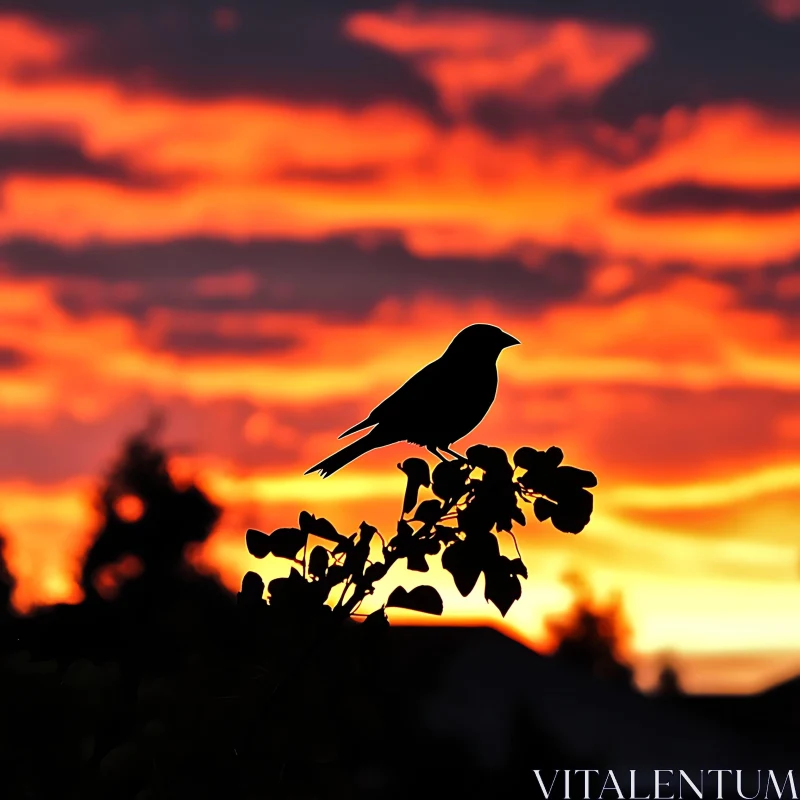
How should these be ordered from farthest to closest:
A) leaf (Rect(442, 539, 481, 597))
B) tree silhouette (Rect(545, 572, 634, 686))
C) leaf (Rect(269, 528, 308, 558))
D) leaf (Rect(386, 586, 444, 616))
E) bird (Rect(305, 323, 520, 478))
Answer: tree silhouette (Rect(545, 572, 634, 686))
bird (Rect(305, 323, 520, 478))
leaf (Rect(269, 528, 308, 558))
leaf (Rect(386, 586, 444, 616))
leaf (Rect(442, 539, 481, 597))

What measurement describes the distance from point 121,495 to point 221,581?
636cm

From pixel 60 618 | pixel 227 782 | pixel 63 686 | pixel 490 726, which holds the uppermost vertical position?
pixel 490 726

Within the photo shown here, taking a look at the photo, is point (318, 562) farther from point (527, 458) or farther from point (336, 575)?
point (527, 458)

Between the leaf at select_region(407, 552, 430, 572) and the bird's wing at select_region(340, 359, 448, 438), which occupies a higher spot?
the bird's wing at select_region(340, 359, 448, 438)

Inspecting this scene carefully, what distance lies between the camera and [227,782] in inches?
158

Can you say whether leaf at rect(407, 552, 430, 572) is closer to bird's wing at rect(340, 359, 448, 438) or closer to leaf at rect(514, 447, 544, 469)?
leaf at rect(514, 447, 544, 469)

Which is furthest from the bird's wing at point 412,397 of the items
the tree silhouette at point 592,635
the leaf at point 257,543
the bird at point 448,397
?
the tree silhouette at point 592,635

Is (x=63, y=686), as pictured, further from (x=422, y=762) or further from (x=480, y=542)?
(x=422, y=762)

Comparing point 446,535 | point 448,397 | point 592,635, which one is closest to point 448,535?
point 446,535

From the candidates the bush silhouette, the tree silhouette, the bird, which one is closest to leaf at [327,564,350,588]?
the bush silhouette

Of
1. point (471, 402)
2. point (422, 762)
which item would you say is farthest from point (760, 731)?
point (471, 402)

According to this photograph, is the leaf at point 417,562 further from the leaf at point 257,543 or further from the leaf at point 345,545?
the leaf at point 257,543

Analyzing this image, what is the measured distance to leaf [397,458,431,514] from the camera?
13.7 feet

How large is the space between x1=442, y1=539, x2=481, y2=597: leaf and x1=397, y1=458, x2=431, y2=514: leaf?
0.68ft
